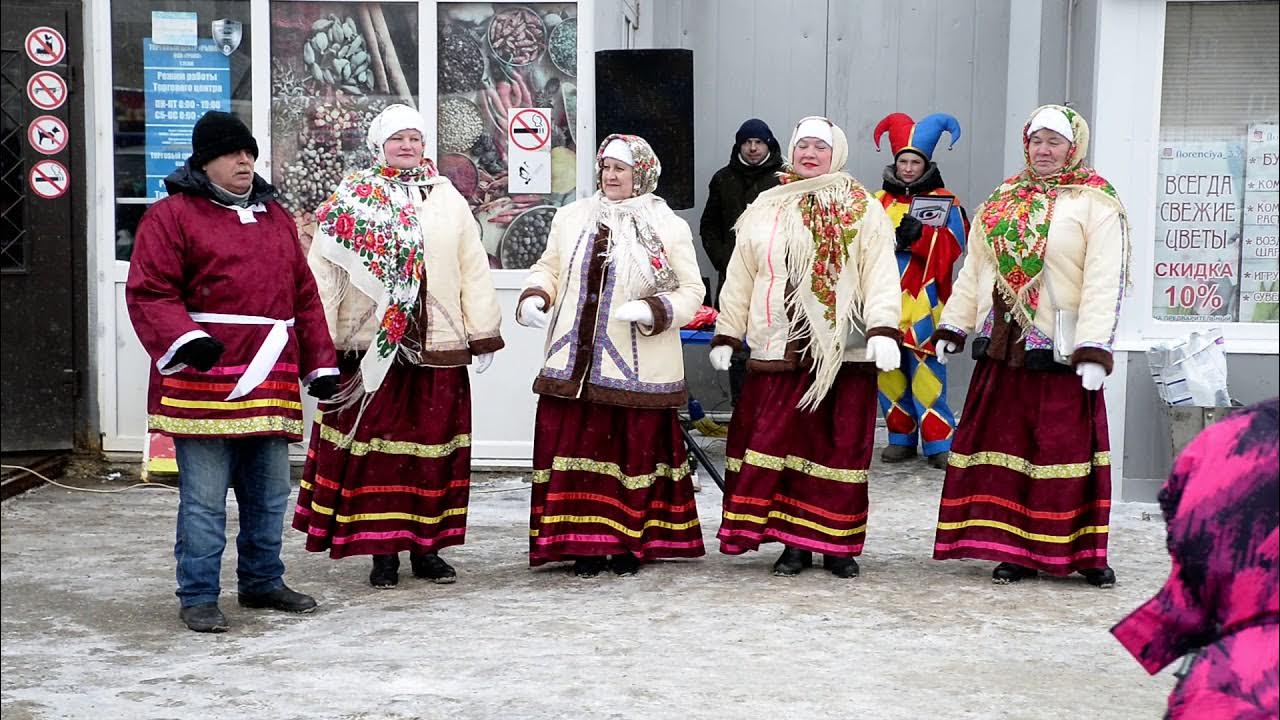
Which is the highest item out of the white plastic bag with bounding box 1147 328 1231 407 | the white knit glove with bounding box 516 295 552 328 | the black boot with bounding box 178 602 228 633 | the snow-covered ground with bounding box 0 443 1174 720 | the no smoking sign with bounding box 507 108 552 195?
the no smoking sign with bounding box 507 108 552 195

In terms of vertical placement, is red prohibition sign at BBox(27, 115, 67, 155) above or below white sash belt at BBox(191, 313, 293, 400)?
above

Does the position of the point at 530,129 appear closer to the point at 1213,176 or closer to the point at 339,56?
the point at 339,56

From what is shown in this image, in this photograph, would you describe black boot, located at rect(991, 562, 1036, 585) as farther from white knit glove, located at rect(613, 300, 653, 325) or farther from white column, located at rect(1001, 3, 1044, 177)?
white column, located at rect(1001, 3, 1044, 177)

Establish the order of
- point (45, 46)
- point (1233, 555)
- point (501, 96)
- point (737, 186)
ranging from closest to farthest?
point (1233, 555) → point (45, 46) → point (501, 96) → point (737, 186)

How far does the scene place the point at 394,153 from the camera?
5.56m

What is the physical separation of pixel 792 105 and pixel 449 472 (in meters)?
4.27

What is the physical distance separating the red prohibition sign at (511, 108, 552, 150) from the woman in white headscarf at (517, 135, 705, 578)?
6.30 ft

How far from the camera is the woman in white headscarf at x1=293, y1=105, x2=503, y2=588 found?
5414 millimetres

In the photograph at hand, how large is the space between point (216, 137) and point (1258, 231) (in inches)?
191

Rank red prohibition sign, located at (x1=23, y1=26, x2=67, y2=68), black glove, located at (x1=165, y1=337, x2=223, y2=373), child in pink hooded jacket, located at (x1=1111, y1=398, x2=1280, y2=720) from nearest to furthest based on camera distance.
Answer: child in pink hooded jacket, located at (x1=1111, y1=398, x2=1280, y2=720) → black glove, located at (x1=165, y1=337, x2=223, y2=373) → red prohibition sign, located at (x1=23, y1=26, x2=67, y2=68)

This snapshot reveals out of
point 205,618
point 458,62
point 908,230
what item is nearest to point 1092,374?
point 908,230

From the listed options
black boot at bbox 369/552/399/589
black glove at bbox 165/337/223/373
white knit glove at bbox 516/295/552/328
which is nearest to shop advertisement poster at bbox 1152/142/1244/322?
white knit glove at bbox 516/295/552/328

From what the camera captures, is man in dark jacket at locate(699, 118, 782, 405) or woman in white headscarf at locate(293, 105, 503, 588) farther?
man in dark jacket at locate(699, 118, 782, 405)

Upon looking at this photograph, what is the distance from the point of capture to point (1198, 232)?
23.7ft
